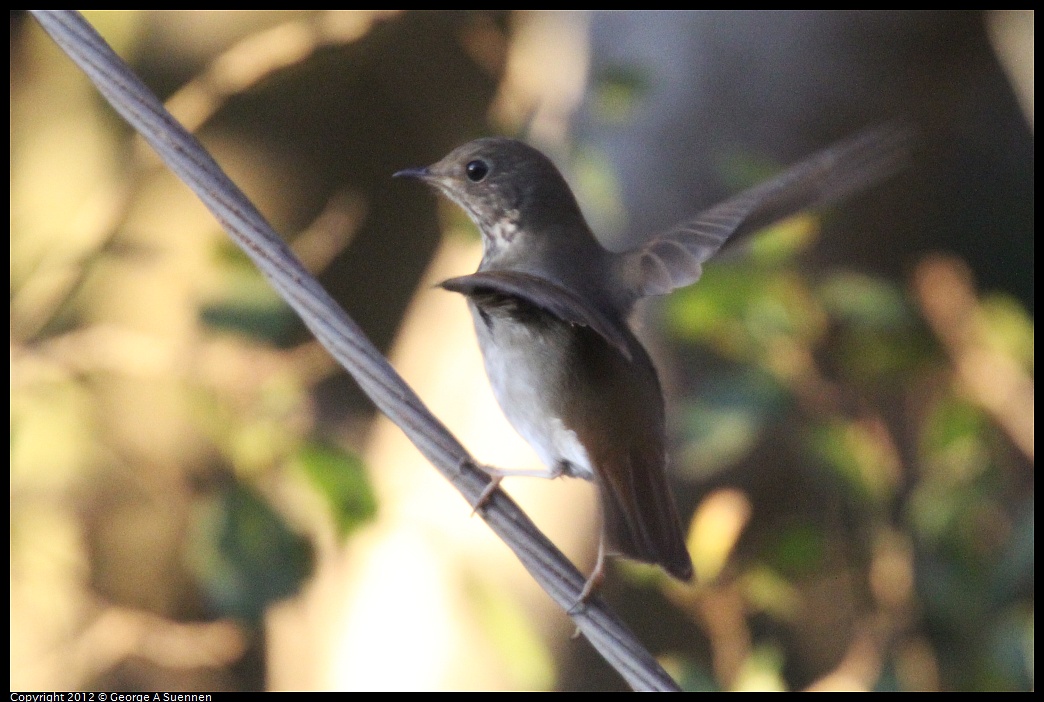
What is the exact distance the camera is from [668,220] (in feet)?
15.4

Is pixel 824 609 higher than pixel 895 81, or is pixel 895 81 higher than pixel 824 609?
pixel 895 81

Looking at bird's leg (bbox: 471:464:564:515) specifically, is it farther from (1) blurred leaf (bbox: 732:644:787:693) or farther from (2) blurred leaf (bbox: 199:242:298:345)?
(1) blurred leaf (bbox: 732:644:787:693)

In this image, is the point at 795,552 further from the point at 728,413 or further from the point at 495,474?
the point at 495,474

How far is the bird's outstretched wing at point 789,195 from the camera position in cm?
258

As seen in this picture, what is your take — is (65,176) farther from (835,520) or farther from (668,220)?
(835,520)

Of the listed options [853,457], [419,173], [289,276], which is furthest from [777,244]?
[289,276]

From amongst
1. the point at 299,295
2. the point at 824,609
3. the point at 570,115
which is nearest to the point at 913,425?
the point at 824,609

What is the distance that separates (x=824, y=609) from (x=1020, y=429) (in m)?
1.02

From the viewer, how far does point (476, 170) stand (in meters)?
3.10

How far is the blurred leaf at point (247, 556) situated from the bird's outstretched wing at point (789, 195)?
1233 mm

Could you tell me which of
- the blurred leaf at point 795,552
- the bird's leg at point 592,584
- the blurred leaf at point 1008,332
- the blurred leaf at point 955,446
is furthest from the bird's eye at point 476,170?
the blurred leaf at point 1008,332

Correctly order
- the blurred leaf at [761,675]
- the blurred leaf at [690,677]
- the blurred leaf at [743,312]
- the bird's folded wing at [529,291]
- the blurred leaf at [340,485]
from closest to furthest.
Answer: the bird's folded wing at [529,291] → the blurred leaf at [340,485] → the blurred leaf at [690,677] → the blurred leaf at [761,675] → the blurred leaf at [743,312]

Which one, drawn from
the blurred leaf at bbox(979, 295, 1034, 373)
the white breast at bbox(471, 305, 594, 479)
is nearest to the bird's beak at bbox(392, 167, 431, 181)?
the white breast at bbox(471, 305, 594, 479)

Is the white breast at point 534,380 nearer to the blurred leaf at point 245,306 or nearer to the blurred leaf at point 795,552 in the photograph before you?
the blurred leaf at point 245,306
